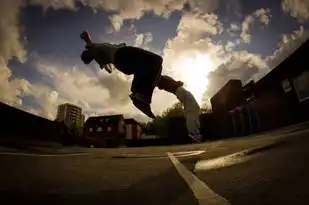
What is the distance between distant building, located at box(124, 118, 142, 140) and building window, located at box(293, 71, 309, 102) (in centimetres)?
6802

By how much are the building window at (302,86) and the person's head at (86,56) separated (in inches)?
570

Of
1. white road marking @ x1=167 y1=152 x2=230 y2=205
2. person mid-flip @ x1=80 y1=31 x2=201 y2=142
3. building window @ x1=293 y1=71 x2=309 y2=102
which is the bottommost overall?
white road marking @ x1=167 y1=152 x2=230 y2=205

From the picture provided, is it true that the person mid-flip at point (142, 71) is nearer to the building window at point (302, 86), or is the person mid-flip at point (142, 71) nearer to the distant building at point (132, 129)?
the building window at point (302, 86)

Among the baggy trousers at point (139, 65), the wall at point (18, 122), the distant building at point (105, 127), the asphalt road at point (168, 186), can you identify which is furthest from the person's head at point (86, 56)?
the distant building at point (105, 127)

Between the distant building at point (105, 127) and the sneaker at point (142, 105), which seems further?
the distant building at point (105, 127)

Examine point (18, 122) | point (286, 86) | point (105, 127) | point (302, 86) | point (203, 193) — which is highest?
point (105, 127)

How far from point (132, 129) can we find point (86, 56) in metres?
80.9

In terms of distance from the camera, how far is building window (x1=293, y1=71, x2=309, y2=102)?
15805 millimetres

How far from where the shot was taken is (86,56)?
15.6 ft

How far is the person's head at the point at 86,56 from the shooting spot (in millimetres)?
4727

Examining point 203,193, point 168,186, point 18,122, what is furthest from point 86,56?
point 18,122

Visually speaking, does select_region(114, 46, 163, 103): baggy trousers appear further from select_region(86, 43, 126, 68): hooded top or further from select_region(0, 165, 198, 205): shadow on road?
select_region(0, 165, 198, 205): shadow on road

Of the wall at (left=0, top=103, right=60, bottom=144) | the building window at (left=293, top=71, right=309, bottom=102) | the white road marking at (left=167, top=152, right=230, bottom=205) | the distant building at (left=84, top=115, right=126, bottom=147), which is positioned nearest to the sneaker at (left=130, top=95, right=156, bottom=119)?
the white road marking at (left=167, top=152, right=230, bottom=205)

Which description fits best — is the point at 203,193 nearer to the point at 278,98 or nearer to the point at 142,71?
the point at 142,71
